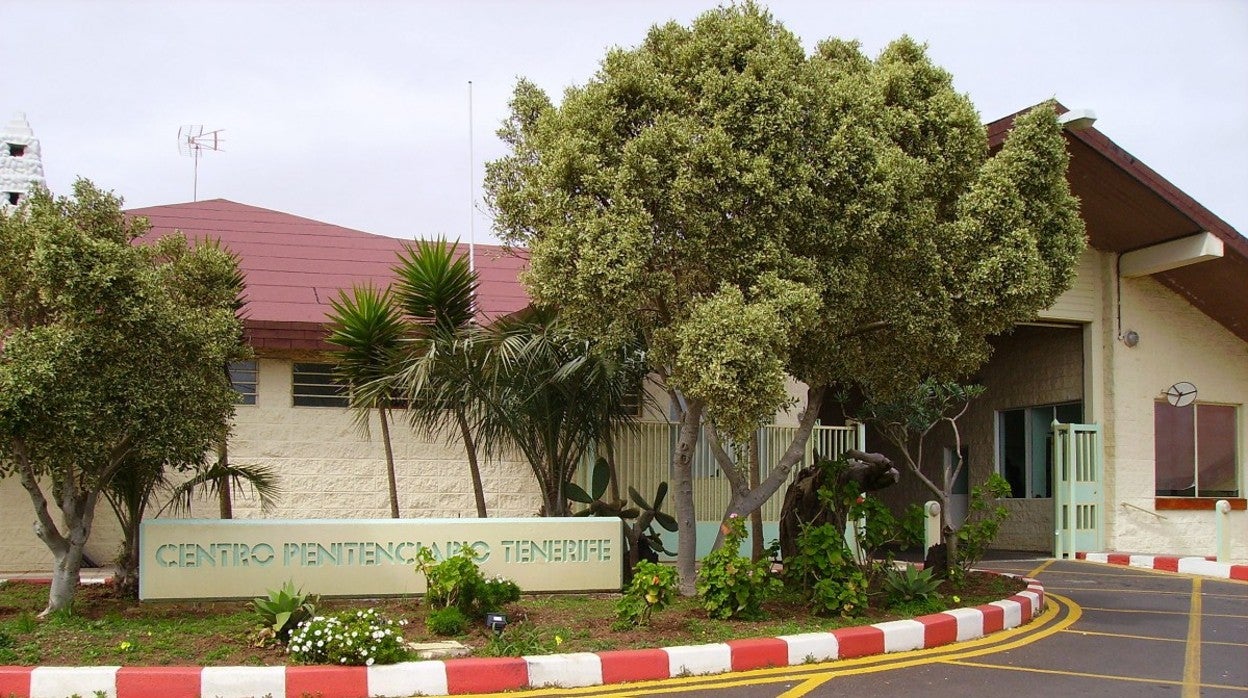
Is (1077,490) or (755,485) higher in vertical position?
(755,485)

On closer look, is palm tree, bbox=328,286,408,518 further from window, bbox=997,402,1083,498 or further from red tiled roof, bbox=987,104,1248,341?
window, bbox=997,402,1083,498

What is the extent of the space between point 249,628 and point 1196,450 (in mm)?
16658

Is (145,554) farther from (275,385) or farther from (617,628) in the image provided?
(275,385)

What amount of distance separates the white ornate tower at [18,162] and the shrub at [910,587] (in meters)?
13.0

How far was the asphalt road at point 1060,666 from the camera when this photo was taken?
294 inches

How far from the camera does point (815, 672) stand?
8055 millimetres

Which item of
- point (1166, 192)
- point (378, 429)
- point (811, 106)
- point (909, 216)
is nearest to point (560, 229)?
point (811, 106)

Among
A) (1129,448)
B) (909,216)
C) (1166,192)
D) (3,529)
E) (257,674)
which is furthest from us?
(1129,448)

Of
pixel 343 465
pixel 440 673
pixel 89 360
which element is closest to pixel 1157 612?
pixel 440 673

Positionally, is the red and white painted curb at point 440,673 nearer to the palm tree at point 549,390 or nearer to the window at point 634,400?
the palm tree at point 549,390

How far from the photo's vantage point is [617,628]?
343 inches

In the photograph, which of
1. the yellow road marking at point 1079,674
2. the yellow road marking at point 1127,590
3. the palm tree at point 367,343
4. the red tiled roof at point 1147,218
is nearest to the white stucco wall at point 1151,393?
the red tiled roof at point 1147,218

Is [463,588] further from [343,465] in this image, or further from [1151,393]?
[1151,393]

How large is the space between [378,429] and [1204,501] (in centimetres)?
1363
